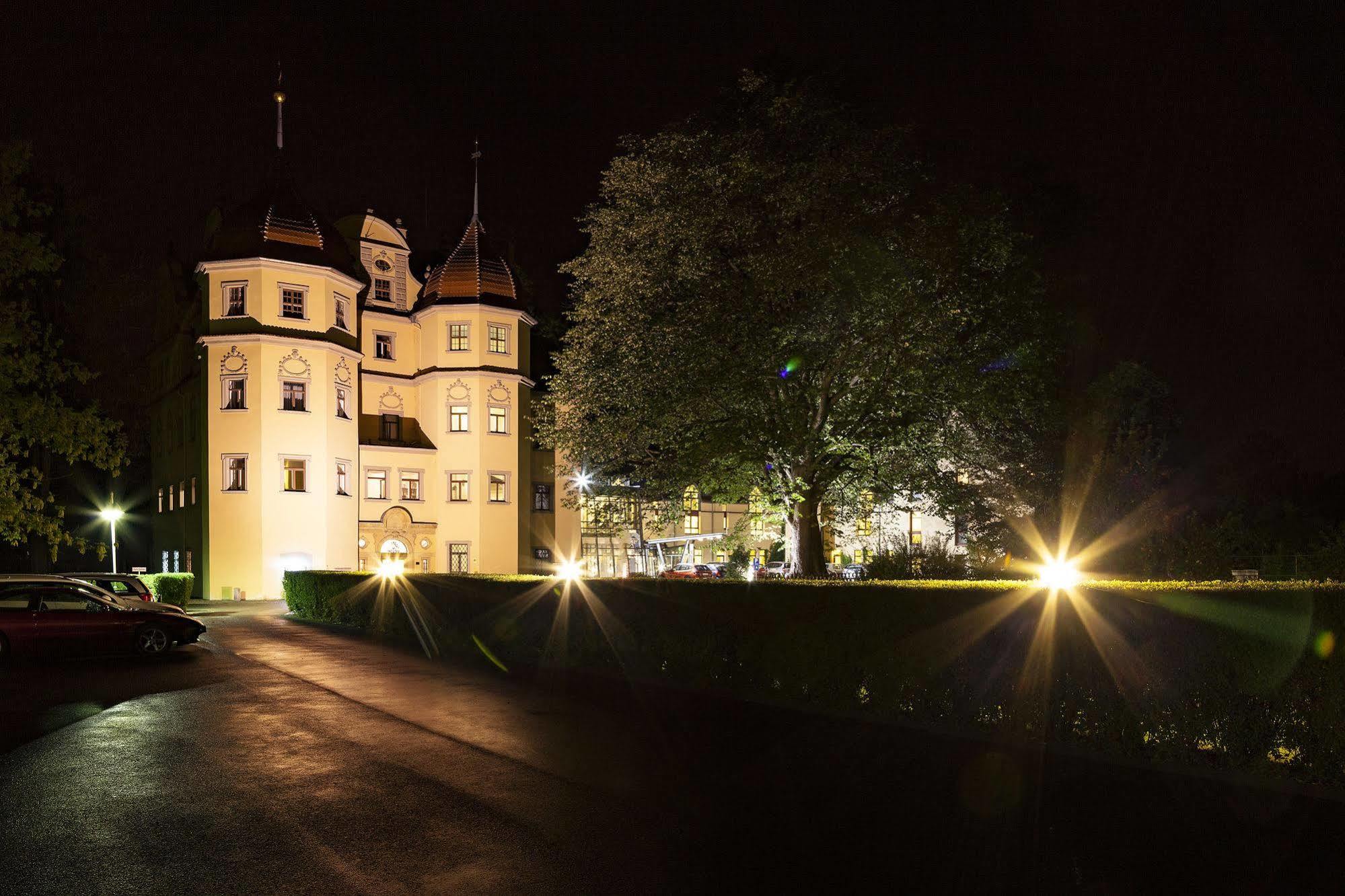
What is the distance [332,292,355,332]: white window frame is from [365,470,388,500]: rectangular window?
718cm

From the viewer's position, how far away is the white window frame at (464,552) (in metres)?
51.5

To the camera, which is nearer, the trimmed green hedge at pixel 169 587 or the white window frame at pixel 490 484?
the trimmed green hedge at pixel 169 587

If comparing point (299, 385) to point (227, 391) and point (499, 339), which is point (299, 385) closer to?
point (227, 391)

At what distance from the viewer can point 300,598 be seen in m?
33.8

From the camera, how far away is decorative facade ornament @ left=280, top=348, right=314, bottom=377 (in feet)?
150

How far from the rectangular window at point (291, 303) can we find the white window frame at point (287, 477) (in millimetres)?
6381

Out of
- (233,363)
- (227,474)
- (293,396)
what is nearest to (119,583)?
(227,474)

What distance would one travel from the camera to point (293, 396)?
46.2 metres

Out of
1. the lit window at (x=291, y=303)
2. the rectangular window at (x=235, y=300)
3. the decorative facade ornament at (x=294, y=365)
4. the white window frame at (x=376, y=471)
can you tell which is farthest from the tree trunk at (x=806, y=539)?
the white window frame at (x=376, y=471)

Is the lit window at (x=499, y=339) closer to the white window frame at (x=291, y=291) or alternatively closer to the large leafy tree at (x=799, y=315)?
the white window frame at (x=291, y=291)

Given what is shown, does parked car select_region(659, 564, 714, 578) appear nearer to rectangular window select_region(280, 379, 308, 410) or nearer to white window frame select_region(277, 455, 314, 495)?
white window frame select_region(277, 455, 314, 495)

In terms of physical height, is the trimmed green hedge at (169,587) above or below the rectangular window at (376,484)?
below

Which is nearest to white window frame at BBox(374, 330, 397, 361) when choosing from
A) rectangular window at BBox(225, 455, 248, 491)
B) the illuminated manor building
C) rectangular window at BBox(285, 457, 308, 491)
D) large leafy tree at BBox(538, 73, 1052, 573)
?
the illuminated manor building

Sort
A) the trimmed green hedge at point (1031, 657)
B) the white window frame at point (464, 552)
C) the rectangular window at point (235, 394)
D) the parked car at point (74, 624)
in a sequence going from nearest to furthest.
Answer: the trimmed green hedge at point (1031, 657)
the parked car at point (74, 624)
the rectangular window at point (235, 394)
the white window frame at point (464, 552)
